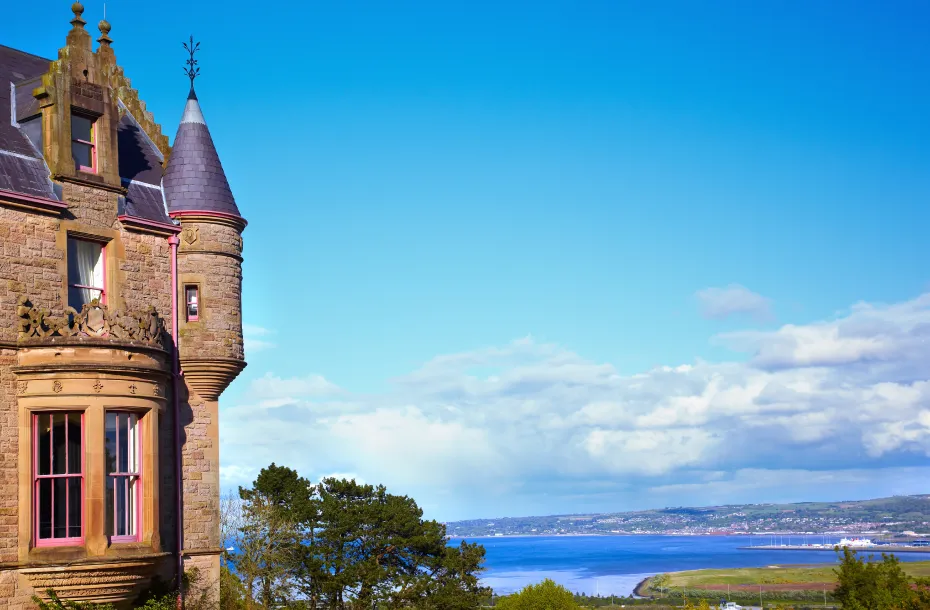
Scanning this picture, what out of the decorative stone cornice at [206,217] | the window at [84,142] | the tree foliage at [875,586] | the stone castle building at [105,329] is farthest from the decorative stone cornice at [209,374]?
the tree foliage at [875,586]

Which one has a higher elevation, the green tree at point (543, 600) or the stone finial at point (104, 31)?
the stone finial at point (104, 31)

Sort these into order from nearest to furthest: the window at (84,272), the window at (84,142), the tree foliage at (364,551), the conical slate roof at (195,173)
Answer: the window at (84,272) → the window at (84,142) → the conical slate roof at (195,173) → the tree foliage at (364,551)

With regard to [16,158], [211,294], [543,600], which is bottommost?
[543,600]

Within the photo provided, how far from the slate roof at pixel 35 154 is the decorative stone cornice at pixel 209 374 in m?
3.52

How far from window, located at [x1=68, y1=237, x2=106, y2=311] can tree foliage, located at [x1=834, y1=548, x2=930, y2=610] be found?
29.4 metres

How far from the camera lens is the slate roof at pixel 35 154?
74.8ft

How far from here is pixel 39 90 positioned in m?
23.4

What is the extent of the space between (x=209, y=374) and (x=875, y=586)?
1334 inches

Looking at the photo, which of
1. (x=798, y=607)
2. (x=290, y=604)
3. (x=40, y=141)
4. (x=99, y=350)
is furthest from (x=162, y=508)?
(x=798, y=607)

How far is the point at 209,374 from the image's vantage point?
2514 centimetres

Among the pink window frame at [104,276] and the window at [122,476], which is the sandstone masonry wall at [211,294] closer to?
the pink window frame at [104,276]

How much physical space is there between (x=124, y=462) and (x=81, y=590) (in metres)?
2.70

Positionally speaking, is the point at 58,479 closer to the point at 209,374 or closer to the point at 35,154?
the point at 209,374

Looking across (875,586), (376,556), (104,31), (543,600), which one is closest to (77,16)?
(104,31)
